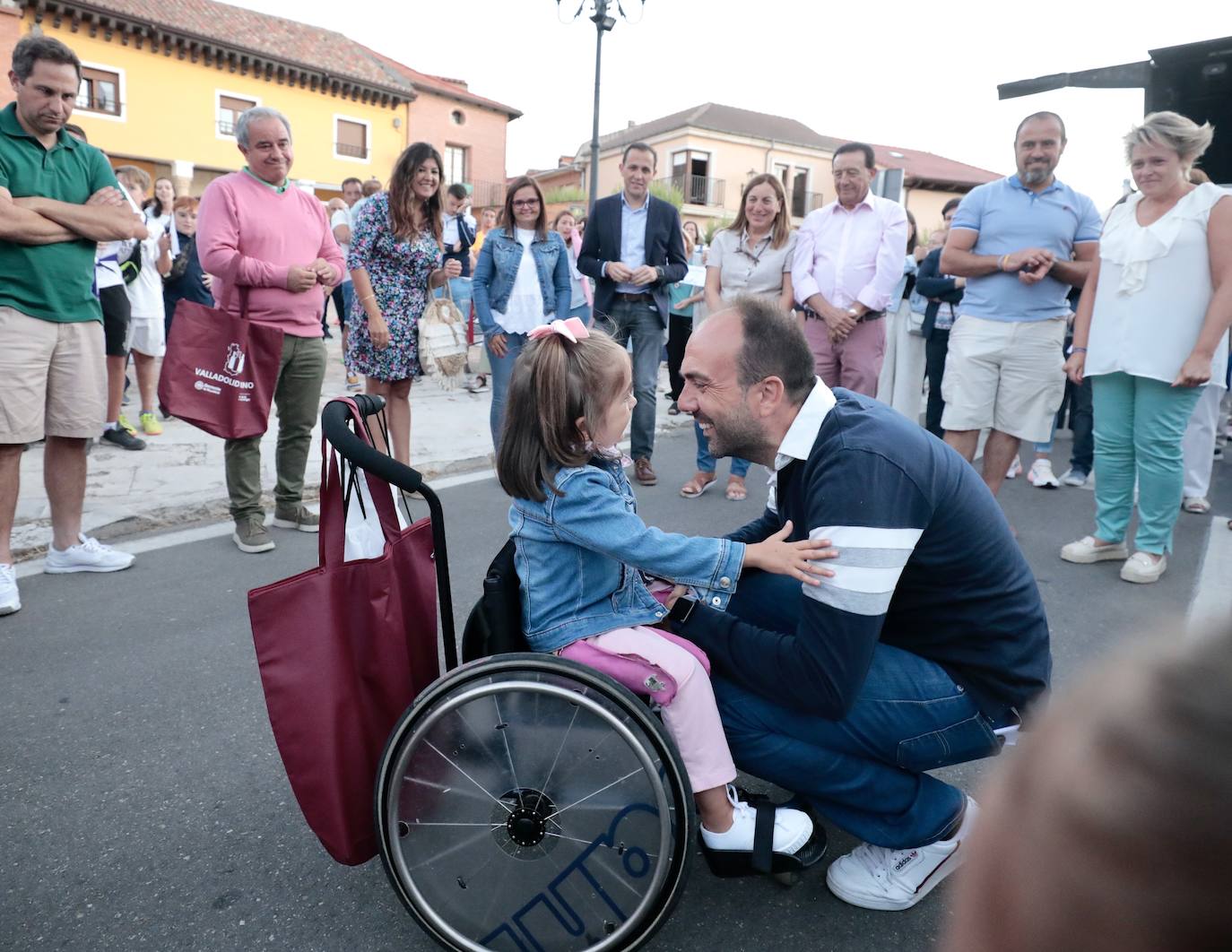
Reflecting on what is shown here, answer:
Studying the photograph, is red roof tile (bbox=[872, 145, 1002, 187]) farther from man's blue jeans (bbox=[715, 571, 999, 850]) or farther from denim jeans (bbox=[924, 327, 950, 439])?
man's blue jeans (bbox=[715, 571, 999, 850])

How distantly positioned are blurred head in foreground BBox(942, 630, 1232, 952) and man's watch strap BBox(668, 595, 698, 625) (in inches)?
65.7

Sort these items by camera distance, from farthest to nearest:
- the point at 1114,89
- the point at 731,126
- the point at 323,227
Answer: the point at 731,126
the point at 1114,89
the point at 323,227

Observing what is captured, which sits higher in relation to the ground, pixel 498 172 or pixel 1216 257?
pixel 498 172

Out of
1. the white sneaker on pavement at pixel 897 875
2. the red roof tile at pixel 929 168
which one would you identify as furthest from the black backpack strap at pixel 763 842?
the red roof tile at pixel 929 168

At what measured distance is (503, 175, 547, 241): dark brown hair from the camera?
5.55 metres

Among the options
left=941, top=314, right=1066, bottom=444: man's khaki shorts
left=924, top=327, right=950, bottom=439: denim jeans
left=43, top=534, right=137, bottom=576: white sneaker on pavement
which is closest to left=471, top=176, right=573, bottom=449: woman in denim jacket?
left=43, top=534, right=137, bottom=576: white sneaker on pavement

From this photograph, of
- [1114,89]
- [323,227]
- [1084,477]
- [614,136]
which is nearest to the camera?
[323,227]

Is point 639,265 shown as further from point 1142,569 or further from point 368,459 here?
point 368,459

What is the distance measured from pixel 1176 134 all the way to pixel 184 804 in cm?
441

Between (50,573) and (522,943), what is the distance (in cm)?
312

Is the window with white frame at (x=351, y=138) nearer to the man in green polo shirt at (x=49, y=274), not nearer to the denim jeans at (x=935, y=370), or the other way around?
the denim jeans at (x=935, y=370)

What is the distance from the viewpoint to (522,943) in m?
1.73

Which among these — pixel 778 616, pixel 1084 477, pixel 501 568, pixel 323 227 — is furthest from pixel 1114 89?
pixel 501 568

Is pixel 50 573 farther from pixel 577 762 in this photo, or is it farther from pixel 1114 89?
pixel 1114 89
